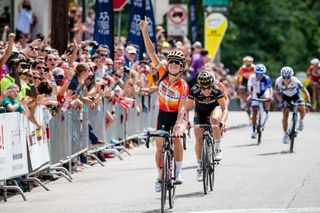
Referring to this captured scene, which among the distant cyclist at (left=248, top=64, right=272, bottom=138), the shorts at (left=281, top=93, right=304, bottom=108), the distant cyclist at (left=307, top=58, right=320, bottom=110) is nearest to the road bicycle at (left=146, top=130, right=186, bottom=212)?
the shorts at (left=281, top=93, right=304, bottom=108)

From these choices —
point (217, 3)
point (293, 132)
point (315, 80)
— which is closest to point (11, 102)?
point (293, 132)

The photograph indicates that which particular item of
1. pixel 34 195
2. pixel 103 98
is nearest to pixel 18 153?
pixel 34 195

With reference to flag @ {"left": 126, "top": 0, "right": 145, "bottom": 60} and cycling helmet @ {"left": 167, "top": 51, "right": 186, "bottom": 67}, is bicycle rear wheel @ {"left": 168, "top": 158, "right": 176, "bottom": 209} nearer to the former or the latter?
cycling helmet @ {"left": 167, "top": 51, "right": 186, "bottom": 67}

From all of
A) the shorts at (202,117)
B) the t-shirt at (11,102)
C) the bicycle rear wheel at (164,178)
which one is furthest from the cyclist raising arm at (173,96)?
the shorts at (202,117)

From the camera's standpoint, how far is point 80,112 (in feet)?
74.3

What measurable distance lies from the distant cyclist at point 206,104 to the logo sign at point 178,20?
788 inches

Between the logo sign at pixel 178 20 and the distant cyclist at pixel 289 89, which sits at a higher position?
the logo sign at pixel 178 20

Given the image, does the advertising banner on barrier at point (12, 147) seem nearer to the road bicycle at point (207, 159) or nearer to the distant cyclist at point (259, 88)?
the road bicycle at point (207, 159)

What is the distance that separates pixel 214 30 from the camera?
149 feet

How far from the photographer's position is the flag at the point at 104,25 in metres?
28.2

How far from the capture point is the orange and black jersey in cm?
1967

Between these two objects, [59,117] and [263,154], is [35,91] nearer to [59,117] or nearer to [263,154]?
[59,117]

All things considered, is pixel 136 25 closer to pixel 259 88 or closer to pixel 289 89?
pixel 259 88

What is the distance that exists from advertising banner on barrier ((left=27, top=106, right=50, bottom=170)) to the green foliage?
45.2 metres
